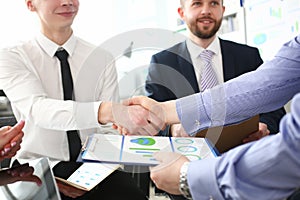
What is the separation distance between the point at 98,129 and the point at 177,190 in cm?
71

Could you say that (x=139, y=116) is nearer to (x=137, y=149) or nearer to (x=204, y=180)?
(x=137, y=149)

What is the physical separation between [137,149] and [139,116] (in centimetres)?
34

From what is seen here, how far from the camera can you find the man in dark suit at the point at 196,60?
4.88 ft

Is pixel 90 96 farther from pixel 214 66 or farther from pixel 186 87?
pixel 214 66

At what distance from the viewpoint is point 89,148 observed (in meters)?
0.78

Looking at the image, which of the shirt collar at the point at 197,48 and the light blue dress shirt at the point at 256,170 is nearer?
the light blue dress shirt at the point at 256,170

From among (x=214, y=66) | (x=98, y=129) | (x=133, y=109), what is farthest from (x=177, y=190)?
(x=214, y=66)

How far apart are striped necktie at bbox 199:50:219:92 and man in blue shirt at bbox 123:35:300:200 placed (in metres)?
0.49

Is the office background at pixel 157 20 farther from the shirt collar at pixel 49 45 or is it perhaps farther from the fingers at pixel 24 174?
the fingers at pixel 24 174

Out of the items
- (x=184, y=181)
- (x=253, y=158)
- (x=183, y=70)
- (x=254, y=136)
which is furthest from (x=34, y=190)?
(x=183, y=70)

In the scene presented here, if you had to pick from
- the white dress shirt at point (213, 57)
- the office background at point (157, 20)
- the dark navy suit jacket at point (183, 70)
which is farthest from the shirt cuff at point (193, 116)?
the office background at point (157, 20)

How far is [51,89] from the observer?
4.55 feet

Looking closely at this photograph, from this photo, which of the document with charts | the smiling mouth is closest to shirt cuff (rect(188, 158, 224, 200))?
the document with charts

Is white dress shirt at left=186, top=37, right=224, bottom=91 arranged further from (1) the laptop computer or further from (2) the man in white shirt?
(1) the laptop computer
